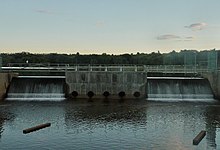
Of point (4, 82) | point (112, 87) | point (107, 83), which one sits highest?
point (4, 82)

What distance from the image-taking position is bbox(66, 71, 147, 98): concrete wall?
115ft

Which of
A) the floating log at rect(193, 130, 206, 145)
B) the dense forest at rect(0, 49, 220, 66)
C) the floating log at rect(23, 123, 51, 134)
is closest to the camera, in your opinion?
the floating log at rect(193, 130, 206, 145)

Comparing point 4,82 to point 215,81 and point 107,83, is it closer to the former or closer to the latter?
point 107,83

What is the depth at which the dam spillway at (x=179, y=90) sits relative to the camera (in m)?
34.1

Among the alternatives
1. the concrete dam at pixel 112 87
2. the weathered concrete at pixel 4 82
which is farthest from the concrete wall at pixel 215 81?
the weathered concrete at pixel 4 82

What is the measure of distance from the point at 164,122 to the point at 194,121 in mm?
1968

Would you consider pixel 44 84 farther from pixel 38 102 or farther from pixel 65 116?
pixel 65 116

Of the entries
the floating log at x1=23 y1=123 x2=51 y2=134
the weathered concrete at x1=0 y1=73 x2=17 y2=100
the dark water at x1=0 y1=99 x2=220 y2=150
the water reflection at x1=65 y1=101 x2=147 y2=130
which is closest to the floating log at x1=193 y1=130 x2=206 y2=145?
the dark water at x1=0 y1=99 x2=220 y2=150

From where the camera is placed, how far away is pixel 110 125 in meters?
20.4

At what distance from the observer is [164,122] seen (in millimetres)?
21281

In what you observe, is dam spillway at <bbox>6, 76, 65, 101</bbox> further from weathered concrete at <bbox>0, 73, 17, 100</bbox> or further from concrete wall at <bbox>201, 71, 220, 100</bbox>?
concrete wall at <bbox>201, 71, 220, 100</bbox>

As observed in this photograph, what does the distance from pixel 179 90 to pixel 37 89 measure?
1413 cm

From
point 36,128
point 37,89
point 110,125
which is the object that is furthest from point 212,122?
point 37,89

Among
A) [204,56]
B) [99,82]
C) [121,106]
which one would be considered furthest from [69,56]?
[121,106]
